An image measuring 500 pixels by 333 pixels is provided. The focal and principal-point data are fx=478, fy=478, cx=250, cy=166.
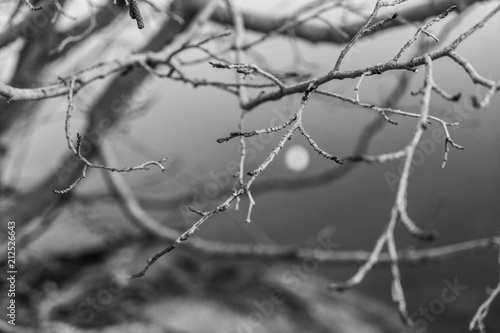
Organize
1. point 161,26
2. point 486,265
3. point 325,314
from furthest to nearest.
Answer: point 486,265
point 325,314
point 161,26

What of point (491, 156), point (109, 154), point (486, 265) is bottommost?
point (486, 265)

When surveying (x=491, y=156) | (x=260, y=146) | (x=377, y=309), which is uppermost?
(x=491, y=156)

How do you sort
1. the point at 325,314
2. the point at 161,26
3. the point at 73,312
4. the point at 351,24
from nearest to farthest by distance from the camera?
the point at 351,24 → the point at 161,26 → the point at 73,312 → the point at 325,314

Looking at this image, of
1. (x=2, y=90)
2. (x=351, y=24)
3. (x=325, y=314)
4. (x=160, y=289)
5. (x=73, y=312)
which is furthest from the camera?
(x=325, y=314)

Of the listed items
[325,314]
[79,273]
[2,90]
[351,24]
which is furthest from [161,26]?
[325,314]

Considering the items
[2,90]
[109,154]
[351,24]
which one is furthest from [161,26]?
[2,90]

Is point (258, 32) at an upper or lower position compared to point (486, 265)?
upper

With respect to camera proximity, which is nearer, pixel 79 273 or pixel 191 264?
pixel 79 273

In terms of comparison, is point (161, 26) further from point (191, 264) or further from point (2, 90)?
point (191, 264)

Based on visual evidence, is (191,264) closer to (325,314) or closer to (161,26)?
(325,314)
